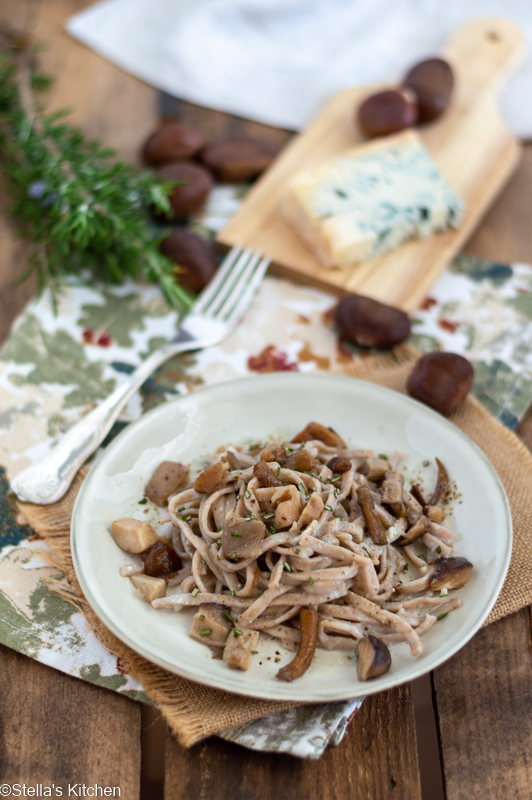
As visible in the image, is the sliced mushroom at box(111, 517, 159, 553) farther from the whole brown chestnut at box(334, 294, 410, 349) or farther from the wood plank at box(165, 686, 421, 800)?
the whole brown chestnut at box(334, 294, 410, 349)

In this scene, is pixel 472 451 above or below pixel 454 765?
above

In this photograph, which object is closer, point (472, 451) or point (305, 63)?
point (472, 451)

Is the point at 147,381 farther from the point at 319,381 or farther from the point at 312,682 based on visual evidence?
the point at 312,682

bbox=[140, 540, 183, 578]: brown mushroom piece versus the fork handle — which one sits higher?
bbox=[140, 540, 183, 578]: brown mushroom piece

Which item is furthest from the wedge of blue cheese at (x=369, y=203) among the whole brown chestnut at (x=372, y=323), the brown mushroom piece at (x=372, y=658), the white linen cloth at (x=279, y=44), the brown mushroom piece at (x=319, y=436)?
the brown mushroom piece at (x=372, y=658)

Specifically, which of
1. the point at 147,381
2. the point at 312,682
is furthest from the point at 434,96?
the point at 312,682

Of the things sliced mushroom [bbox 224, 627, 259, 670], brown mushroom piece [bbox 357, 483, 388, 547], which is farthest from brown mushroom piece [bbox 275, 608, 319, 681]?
brown mushroom piece [bbox 357, 483, 388, 547]
